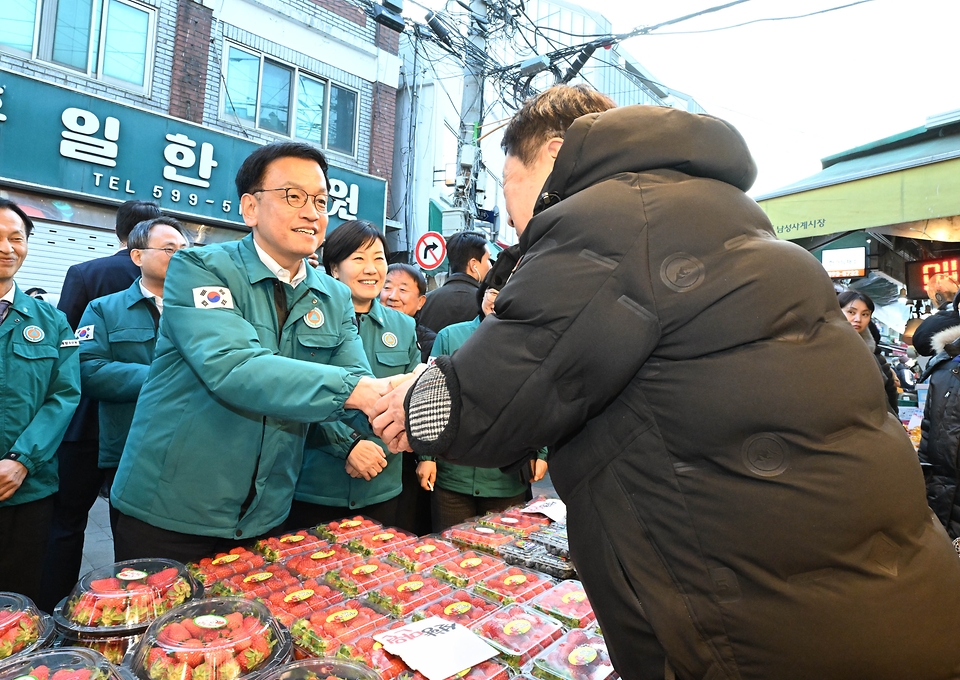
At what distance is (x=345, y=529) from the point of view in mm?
2139

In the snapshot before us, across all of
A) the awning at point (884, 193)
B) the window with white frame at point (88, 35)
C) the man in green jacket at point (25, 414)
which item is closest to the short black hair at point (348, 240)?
the man in green jacket at point (25, 414)

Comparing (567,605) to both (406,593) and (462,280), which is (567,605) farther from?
(462,280)

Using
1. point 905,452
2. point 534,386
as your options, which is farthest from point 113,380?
point 905,452

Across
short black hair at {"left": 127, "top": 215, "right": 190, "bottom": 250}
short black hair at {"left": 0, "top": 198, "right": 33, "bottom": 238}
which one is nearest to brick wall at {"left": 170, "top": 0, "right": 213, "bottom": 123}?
short black hair at {"left": 127, "top": 215, "right": 190, "bottom": 250}

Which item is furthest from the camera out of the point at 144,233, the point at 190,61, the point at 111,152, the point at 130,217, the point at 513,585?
the point at 190,61

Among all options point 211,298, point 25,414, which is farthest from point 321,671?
point 25,414

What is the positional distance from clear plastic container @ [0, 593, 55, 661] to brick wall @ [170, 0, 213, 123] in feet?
25.7

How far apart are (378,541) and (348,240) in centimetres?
167

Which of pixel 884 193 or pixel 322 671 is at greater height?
pixel 884 193

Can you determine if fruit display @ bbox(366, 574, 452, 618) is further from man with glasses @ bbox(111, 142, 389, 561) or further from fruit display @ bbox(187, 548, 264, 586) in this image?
man with glasses @ bbox(111, 142, 389, 561)

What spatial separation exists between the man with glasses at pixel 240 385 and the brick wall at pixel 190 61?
22.8 feet

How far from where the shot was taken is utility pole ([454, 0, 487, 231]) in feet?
28.5

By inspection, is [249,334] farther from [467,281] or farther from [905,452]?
[467,281]

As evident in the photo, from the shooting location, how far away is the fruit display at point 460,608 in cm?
153
